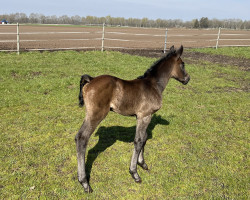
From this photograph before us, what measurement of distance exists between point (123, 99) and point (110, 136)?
2126 millimetres

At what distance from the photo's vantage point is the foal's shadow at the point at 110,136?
467cm

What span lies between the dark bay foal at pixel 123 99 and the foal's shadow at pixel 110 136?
3.32ft

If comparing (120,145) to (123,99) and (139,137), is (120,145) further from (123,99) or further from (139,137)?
(123,99)

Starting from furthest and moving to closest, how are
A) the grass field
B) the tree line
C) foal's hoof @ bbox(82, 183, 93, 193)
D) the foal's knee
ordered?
1. the tree line
2. the grass field
3. foal's hoof @ bbox(82, 183, 93, 193)
4. the foal's knee

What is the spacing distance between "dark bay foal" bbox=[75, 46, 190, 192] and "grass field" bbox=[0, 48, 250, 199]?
0.41 metres

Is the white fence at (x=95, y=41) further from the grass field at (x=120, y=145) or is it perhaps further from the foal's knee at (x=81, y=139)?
the foal's knee at (x=81, y=139)

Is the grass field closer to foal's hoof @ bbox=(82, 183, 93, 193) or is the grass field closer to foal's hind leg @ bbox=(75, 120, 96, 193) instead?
foal's hoof @ bbox=(82, 183, 93, 193)

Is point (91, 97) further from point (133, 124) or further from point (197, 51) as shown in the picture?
point (197, 51)

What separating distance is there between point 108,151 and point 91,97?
1.84 meters

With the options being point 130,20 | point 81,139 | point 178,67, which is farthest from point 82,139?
point 130,20

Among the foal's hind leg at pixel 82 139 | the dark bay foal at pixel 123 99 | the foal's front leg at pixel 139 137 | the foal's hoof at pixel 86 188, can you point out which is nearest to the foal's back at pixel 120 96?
the dark bay foal at pixel 123 99

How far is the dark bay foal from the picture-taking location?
344 cm

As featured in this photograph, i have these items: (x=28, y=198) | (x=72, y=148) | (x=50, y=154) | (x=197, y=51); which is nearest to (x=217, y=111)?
(x=72, y=148)

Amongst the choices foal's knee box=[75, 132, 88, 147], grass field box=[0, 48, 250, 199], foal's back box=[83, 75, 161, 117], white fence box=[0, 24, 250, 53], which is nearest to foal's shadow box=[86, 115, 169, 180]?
grass field box=[0, 48, 250, 199]
